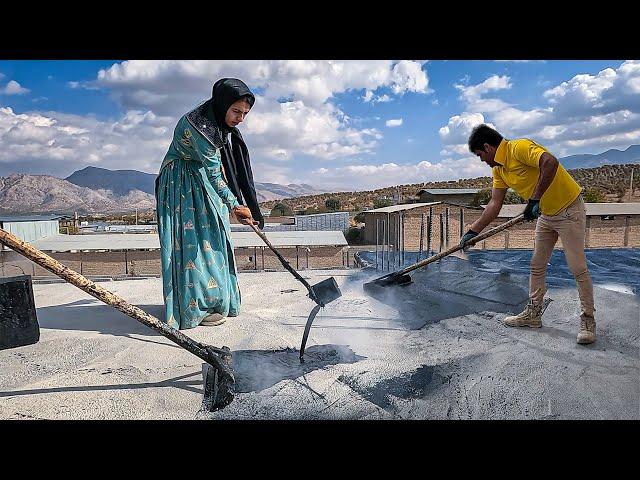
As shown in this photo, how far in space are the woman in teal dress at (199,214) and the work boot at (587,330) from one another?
88.4 inches

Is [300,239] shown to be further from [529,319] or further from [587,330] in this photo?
[587,330]

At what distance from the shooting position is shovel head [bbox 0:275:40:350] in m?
2.65

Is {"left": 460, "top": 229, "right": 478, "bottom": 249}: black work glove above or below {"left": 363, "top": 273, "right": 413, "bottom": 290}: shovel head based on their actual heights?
above

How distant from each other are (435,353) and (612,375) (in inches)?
32.5

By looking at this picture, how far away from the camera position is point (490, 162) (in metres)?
2.93

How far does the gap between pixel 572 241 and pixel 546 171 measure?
0.47m

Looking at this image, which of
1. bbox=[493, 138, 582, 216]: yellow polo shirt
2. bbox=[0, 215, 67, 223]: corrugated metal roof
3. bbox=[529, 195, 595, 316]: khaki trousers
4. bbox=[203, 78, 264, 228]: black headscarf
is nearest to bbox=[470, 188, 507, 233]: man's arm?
bbox=[493, 138, 582, 216]: yellow polo shirt

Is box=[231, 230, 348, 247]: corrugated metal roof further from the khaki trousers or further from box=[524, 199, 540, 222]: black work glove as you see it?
box=[524, 199, 540, 222]: black work glove

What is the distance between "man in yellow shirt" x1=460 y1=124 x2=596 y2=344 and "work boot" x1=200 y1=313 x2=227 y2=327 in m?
1.98

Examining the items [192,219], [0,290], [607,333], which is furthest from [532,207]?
[0,290]

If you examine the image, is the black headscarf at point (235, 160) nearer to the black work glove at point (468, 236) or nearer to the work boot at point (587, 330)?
the black work glove at point (468, 236)

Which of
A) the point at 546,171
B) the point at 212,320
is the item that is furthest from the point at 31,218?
the point at 546,171

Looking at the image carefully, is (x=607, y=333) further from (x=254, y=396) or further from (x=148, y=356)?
(x=148, y=356)

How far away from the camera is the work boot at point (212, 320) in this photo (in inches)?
120
